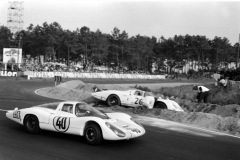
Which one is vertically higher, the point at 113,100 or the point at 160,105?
the point at 113,100

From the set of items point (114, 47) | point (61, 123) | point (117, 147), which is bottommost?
point (117, 147)

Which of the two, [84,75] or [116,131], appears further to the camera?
[84,75]

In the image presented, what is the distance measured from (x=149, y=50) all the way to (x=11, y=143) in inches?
3056

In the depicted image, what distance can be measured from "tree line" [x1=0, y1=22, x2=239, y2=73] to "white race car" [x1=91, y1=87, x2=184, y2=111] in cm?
4462

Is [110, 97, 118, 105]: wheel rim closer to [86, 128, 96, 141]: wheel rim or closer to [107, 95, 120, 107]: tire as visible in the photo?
[107, 95, 120, 107]: tire

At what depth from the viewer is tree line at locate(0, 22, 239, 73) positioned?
2707 inches

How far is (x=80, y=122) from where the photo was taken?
335 inches

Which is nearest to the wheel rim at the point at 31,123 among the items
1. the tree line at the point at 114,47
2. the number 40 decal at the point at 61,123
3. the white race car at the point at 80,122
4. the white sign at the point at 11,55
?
the white race car at the point at 80,122

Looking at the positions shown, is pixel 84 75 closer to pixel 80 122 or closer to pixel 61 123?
pixel 61 123

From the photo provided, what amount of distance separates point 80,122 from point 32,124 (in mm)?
1803

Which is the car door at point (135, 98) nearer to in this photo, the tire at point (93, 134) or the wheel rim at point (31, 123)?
the wheel rim at point (31, 123)

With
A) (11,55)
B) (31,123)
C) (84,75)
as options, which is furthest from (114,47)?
(31,123)

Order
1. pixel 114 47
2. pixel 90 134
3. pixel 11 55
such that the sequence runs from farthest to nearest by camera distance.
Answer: pixel 114 47, pixel 11 55, pixel 90 134

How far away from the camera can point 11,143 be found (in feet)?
26.9
